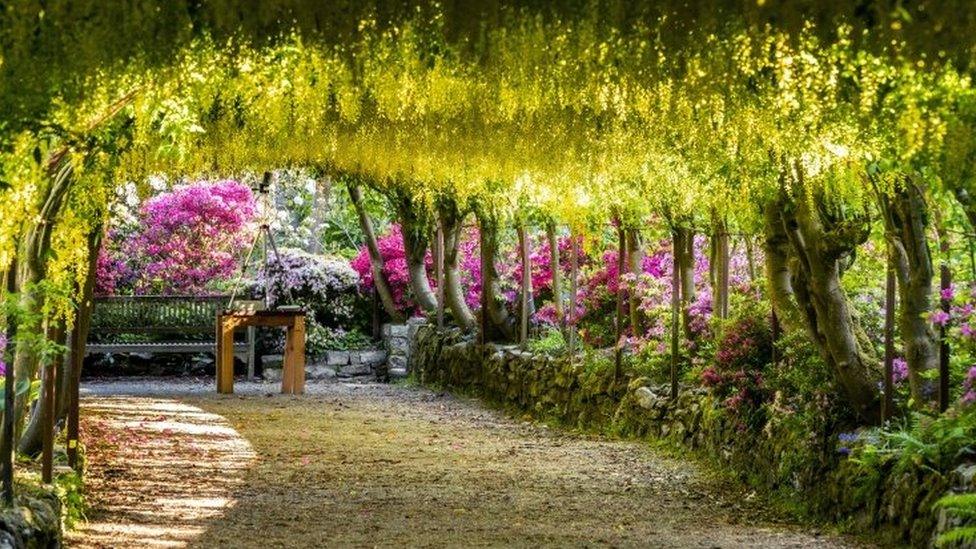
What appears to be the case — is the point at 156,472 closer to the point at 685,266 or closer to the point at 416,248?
the point at 685,266

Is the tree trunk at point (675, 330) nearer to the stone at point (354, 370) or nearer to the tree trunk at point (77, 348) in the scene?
the tree trunk at point (77, 348)

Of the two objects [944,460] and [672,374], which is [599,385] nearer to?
[672,374]

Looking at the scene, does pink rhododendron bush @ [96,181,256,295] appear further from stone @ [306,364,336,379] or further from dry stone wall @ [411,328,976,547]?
dry stone wall @ [411,328,976,547]

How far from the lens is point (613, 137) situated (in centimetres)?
726

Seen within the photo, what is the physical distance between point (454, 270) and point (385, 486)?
654 cm

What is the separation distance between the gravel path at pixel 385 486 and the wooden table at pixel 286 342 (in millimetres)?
1426

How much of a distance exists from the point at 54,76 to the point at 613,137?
3.88 meters

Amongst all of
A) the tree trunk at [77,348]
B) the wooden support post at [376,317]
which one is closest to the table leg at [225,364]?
the wooden support post at [376,317]

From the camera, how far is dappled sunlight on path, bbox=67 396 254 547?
5.47 metres

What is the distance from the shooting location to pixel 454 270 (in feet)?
44.2

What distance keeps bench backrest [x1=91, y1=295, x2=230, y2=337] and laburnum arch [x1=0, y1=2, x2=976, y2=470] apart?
5.08 metres

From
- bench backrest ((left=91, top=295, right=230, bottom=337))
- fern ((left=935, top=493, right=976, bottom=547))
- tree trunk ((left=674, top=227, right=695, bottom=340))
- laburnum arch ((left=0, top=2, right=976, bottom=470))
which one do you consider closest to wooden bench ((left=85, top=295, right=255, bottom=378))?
bench backrest ((left=91, top=295, right=230, bottom=337))

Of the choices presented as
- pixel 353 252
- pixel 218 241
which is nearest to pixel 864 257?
pixel 218 241

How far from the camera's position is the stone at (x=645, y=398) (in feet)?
29.7
